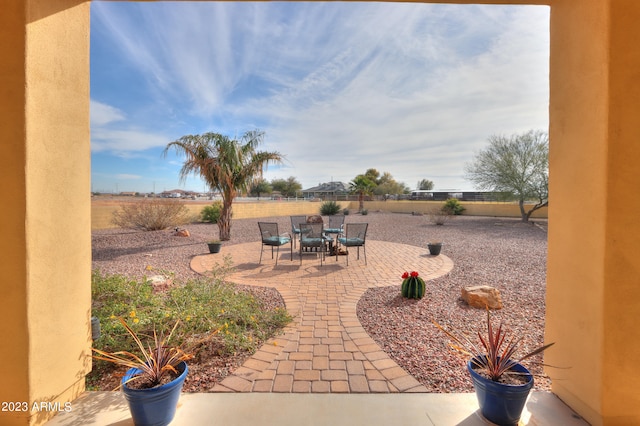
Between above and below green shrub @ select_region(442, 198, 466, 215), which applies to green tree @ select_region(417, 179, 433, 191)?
above

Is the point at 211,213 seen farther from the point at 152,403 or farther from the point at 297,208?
the point at 152,403

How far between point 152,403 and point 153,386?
0.14 metres

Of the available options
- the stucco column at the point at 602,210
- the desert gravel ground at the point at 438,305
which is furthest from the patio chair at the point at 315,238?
the stucco column at the point at 602,210

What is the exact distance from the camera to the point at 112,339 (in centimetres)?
246

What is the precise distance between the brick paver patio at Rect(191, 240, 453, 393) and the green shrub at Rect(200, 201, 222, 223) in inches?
359

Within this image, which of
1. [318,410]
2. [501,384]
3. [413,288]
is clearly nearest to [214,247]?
[413,288]

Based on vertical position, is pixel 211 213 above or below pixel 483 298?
above

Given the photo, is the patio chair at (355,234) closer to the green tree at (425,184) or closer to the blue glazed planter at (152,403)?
the blue glazed planter at (152,403)

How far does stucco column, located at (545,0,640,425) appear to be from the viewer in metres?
1.59

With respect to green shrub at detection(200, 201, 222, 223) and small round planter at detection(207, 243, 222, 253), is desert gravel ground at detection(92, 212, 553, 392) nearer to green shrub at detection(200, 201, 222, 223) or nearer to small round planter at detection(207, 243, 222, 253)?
small round planter at detection(207, 243, 222, 253)

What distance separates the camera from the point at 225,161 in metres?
9.30

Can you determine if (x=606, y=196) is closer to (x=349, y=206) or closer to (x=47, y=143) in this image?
(x=47, y=143)

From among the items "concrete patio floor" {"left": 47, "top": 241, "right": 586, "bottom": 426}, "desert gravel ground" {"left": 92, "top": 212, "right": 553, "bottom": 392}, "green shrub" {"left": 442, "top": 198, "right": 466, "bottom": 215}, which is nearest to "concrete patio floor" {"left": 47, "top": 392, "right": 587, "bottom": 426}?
"concrete patio floor" {"left": 47, "top": 241, "right": 586, "bottom": 426}

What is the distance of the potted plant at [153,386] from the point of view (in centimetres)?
164
